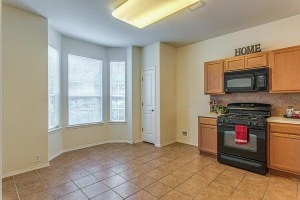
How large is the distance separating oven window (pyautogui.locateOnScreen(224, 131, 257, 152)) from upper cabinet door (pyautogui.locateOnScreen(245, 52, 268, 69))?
4.27 feet

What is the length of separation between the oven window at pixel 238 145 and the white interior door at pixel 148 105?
1.97 m

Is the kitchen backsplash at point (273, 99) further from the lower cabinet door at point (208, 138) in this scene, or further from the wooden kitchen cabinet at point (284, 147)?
the lower cabinet door at point (208, 138)

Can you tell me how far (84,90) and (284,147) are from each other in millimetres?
4353

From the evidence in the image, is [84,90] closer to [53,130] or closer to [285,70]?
[53,130]

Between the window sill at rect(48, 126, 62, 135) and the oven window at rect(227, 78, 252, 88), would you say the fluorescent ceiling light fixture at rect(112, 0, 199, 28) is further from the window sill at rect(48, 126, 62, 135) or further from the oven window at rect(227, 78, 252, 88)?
the window sill at rect(48, 126, 62, 135)

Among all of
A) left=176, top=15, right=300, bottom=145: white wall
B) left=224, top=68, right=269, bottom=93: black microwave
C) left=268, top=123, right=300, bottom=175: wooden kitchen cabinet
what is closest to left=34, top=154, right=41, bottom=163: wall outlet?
left=176, top=15, right=300, bottom=145: white wall

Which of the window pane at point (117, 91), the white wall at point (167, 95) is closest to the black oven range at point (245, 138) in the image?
the white wall at point (167, 95)

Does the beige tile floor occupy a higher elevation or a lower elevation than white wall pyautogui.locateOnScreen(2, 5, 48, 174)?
lower

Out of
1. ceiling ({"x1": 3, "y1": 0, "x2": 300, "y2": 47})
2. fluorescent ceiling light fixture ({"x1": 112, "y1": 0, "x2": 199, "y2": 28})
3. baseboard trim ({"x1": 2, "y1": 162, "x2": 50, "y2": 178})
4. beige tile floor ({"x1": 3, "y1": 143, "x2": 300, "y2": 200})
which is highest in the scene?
ceiling ({"x1": 3, "y1": 0, "x2": 300, "y2": 47})

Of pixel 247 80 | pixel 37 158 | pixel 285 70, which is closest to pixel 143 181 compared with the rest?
pixel 37 158

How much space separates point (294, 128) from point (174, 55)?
3.27 metres

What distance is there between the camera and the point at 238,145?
3.14 metres

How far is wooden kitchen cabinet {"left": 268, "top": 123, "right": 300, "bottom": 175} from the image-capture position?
2631 mm

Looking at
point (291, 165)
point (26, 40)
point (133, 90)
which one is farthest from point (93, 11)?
point (291, 165)
